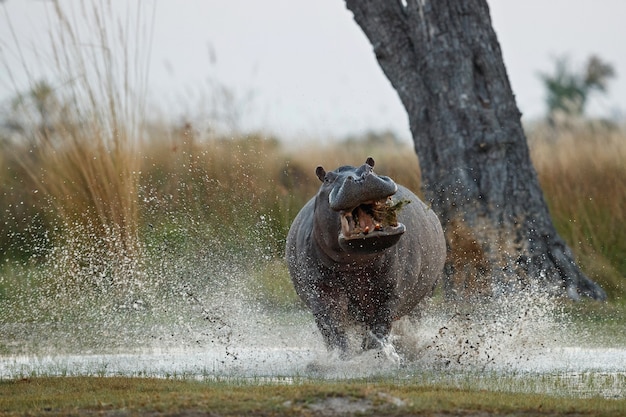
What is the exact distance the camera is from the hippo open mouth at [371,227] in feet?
22.2

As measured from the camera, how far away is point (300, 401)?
5.76 m

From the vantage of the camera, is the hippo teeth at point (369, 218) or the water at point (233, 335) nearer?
the hippo teeth at point (369, 218)

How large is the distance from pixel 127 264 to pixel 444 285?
10.7 ft

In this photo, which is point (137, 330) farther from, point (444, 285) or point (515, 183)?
point (515, 183)

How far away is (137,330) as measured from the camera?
995 centimetres

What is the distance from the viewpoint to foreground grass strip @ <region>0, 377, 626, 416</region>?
5.63 meters

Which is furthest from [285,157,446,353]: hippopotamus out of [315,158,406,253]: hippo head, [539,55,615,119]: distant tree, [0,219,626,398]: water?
[539,55,615,119]: distant tree

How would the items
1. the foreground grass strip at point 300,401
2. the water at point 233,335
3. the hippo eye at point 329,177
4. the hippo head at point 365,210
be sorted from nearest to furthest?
the foreground grass strip at point 300,401 → the hippo head at point 365,210 → the hippo eye at point 329,177 → the water at point 233,335

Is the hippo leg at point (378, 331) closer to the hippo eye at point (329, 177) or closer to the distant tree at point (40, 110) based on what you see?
the hippo eye at point (329, 177)

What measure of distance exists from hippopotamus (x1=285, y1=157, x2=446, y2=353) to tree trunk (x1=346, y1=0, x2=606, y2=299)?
4.16 metres

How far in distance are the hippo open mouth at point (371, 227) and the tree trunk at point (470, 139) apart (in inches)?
217

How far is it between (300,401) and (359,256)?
174 centimetres

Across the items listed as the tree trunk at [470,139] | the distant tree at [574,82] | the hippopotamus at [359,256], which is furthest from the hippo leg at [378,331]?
the distant tree at [574,82]

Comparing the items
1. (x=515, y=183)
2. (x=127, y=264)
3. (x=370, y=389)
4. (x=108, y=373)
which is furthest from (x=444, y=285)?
(x=370, y=389)
